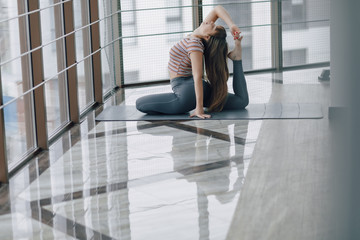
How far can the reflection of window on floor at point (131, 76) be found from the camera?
510 centimetres

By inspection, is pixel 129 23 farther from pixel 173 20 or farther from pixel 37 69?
pixel 37 69

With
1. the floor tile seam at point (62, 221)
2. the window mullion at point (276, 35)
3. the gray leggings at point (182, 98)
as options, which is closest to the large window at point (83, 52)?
the gray leggings at point (182, 98)

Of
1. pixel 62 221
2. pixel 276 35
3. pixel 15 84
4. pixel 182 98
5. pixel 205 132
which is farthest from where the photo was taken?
pixel 276 35

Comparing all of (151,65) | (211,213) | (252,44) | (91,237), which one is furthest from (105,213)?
(252,44)

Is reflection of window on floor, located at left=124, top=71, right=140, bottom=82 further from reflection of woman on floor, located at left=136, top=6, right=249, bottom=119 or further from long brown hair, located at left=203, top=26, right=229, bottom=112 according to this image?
long brown hair, located at left=203, top=26, right=229, bottom=112

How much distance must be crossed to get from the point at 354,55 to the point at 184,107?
3.86 meters

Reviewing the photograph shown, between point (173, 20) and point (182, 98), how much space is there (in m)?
1.27

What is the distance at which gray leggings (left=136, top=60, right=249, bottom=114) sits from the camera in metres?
3.97

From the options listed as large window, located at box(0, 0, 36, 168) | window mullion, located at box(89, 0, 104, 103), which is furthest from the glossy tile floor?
window mullion, located at box(89, 0, 104, 103)

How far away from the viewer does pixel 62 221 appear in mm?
2213

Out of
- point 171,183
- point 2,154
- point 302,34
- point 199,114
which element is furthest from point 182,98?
point 302,34

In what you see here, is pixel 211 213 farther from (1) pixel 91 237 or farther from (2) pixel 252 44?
(2) pixel 252 44

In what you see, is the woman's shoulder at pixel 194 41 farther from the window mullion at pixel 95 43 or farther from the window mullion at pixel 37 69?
the window mullion at pixel 37 69

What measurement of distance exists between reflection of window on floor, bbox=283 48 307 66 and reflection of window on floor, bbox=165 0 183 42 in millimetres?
978
